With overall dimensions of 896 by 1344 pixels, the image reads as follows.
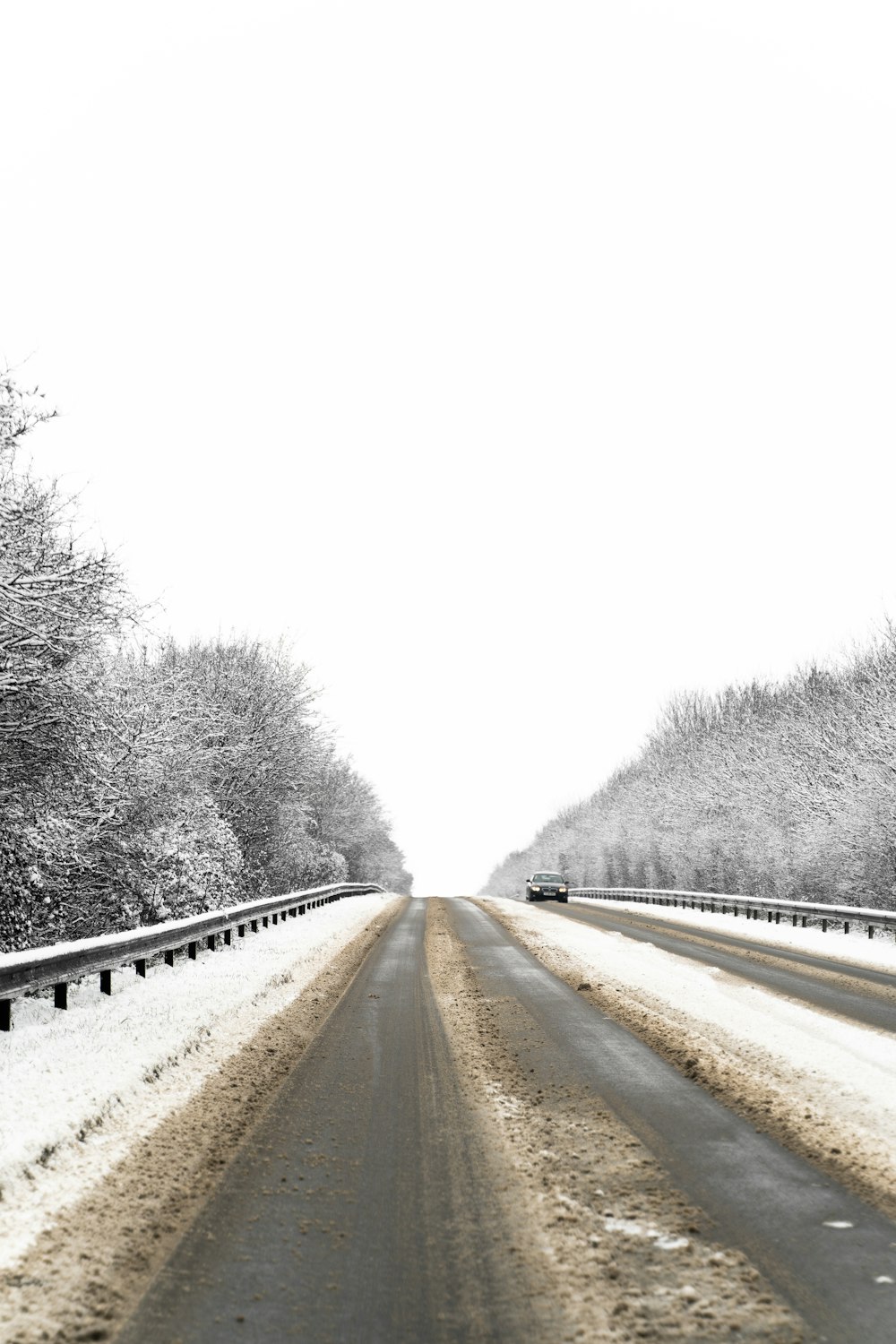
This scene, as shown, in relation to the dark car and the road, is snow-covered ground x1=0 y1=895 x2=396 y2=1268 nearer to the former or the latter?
the road

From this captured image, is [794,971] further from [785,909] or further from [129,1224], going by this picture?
[129,1224]

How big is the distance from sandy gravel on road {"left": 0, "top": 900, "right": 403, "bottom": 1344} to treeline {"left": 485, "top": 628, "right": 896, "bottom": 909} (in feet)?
82.2

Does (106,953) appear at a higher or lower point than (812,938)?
higher

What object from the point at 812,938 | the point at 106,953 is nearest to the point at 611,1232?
the point at 106,953

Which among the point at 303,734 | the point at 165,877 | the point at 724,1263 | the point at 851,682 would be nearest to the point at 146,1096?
the point at 724,1263

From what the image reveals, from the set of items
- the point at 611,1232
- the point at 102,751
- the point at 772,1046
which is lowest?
the point at 772,1046

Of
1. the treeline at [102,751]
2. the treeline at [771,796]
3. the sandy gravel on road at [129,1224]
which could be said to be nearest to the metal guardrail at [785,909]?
the treeline at [771,796]

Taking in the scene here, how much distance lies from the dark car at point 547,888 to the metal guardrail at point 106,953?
27.7m

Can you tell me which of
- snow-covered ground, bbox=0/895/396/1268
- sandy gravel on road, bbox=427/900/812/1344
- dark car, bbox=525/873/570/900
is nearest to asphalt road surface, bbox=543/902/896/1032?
sandy gravel on road, bbox=427/900/812/1344

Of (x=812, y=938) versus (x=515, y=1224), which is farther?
(x=812, y=938)

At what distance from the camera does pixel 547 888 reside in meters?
45.4

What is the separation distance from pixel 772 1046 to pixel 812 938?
13.7 m

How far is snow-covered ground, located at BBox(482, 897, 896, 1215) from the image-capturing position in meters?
5.86

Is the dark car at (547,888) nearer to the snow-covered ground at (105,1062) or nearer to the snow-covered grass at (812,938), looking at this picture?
the snow-covered grass at (812,938)
